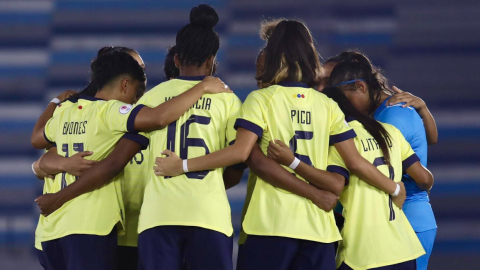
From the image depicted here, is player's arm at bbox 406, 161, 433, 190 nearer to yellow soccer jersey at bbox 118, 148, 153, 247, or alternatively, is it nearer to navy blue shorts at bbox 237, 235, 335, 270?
navy blue shorts at bbox 237, 235, 335, 270

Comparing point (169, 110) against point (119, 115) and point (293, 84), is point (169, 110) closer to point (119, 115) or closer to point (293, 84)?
point (119, 115)

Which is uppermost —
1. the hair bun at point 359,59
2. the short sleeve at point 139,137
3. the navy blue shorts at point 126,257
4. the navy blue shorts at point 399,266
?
the hair bun at point 359,59

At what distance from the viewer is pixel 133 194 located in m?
3.08

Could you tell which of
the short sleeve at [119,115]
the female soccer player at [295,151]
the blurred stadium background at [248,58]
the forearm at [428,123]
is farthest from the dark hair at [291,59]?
the blurred stadium background at [248,58]

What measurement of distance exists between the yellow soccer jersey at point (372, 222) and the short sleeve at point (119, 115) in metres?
0.89

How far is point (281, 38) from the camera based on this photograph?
8.89ft

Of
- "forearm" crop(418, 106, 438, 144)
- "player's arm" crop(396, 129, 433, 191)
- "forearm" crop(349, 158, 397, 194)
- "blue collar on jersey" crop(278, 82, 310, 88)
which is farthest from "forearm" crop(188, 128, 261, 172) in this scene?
"forearm" crop(418, 106, 438, 144)

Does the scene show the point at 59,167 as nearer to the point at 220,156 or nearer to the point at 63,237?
the point at 63,237

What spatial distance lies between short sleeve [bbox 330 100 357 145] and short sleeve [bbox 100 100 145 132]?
0.83m

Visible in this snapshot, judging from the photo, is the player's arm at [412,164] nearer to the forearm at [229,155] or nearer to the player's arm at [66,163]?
the forearm at [229,155]

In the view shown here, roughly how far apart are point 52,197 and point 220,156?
32.7 inches

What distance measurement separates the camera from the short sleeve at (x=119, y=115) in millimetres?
2629

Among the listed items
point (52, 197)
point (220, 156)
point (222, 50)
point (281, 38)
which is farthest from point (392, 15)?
point (52, 197)

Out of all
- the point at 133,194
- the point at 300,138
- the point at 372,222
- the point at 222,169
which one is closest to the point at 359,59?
the point at 300,138
